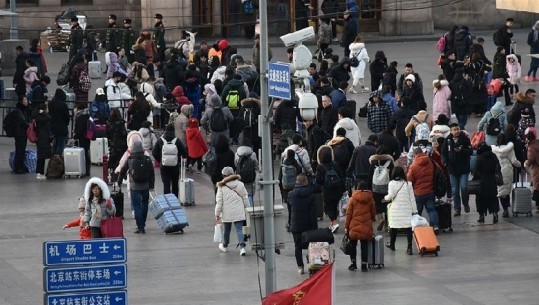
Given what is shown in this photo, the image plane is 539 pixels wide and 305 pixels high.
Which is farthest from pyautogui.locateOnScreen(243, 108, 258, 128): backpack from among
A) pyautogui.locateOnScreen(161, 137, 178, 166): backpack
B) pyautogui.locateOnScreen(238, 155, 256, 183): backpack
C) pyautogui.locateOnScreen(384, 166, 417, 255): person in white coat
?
pyautogui.locateOnScreen(384, 166, 417, 255): person in white coat

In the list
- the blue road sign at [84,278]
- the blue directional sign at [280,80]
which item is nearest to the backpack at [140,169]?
the blue directional sign at [280,80]

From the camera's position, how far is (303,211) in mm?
24766

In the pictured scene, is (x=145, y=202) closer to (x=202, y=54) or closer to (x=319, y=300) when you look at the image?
(x=319, y=300)

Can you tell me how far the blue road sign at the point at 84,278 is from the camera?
57.5ft

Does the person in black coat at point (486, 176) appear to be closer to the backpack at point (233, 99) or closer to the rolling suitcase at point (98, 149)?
the backpack at point (233, 99)

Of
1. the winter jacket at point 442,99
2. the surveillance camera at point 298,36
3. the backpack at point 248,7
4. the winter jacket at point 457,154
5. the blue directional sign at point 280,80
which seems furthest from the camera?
the backpack at point 248,7

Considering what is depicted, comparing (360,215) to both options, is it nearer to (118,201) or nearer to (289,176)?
(289,176)

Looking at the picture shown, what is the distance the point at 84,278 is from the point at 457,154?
38.4 feet

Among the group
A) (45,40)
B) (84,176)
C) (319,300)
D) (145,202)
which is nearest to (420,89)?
(84,176)

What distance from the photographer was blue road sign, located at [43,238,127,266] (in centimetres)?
1762

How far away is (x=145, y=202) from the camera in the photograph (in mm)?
27500

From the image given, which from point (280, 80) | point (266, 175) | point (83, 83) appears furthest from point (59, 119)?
point (266, 175)

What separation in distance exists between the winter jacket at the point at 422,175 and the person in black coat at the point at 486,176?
3.45 ft

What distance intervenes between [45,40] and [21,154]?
1865 centimetres
